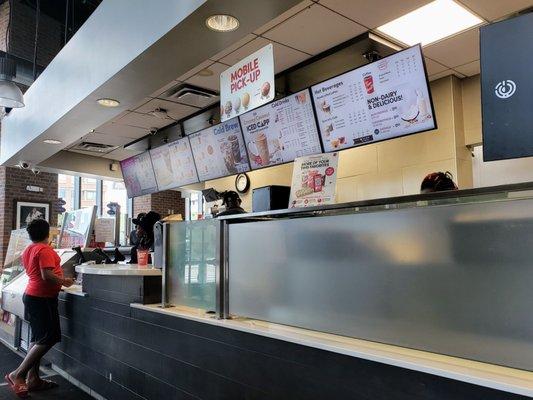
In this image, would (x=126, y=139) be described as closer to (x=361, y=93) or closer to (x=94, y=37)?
(x=94, y=37)

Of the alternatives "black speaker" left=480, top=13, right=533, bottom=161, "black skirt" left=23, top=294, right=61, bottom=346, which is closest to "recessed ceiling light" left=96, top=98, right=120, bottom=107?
"black skirt" left=23, top=294, right=61, bottom=346

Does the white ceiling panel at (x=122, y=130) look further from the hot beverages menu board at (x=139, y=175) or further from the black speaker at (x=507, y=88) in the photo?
the black speaker at (x=507, y=88)

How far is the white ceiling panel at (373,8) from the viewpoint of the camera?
2857mm

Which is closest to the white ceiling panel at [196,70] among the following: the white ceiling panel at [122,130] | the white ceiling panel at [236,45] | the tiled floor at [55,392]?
the white ceiling panel at [236,45]

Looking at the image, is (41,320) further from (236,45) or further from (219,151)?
(236,45)

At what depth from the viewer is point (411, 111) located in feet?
10.3

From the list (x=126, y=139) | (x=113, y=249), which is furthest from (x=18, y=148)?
(x=113, y=249)

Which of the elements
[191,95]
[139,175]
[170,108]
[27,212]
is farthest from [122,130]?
[27,212]

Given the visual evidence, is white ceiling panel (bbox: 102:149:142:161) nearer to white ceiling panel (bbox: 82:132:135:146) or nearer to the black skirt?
white ceiling panel (bbox: 82:132:135:146)

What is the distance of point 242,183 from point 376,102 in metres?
2.96

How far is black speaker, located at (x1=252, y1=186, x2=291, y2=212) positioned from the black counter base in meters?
0.96

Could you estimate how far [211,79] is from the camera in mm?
4258

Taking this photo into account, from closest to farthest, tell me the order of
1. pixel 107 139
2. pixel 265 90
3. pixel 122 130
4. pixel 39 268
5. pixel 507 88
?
pixel 507 88
pixel 265 90
pixel 39 268
pixel 122 130
pixel 107 139

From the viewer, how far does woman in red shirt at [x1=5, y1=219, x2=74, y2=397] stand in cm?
405
